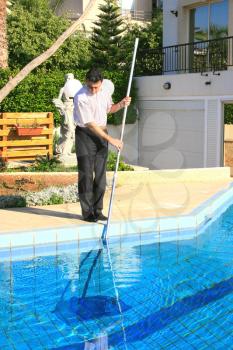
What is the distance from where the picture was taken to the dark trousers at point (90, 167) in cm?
674

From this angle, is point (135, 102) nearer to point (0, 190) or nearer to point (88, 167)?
point (0, 190)

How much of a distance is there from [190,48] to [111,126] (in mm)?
3862

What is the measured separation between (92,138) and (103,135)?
0.43 metres

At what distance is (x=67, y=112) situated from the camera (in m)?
11.0

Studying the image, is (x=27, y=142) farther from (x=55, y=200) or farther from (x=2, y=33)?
(x=2, y=33)

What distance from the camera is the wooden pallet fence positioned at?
1219 centimetres

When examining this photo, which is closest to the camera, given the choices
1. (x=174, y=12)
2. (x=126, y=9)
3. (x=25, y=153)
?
(x=25, y=153)

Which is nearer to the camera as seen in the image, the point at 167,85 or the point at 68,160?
the point at 68,160

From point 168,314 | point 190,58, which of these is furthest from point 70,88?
point 190,58

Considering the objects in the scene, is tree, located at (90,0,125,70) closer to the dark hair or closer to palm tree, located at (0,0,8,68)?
palm tree, located at (0,0,8,68)

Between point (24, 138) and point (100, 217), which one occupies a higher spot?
point (24, 138)

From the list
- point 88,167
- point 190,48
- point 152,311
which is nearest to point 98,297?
point 152,311

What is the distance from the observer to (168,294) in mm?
4898

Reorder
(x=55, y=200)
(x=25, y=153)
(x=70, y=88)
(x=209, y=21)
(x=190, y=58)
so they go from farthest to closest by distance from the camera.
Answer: (x=190, y=58), (x=209, y=21), (x=25, y=153), (x=70, y=88), (x=55, y=200)
